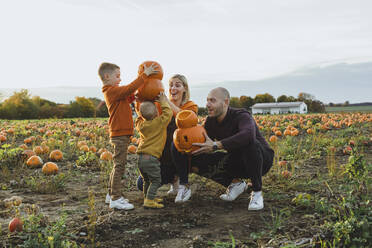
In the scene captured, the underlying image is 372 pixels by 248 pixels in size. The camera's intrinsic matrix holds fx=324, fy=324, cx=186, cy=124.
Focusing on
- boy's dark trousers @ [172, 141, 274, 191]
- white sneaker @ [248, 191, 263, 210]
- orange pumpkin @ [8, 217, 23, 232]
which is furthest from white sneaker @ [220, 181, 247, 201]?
orange pumpkin @ [8, 217, 23, 232]

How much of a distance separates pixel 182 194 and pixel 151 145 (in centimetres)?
73

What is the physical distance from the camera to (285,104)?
80.4 meters

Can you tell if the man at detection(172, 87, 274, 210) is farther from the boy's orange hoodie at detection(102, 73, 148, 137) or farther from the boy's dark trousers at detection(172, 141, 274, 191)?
the boy's orange hoodie at detection(102, 73, 148, 137)

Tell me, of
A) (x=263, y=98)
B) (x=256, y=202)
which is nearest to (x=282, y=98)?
(x=263, y=98)

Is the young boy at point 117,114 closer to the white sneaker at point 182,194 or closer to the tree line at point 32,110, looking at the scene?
the white sneaker at point 182,194

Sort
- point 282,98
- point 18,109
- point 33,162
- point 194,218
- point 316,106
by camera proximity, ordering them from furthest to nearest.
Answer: point 282,98 < point 316,106 < point 18,109 < point 33,162 < point 194,218

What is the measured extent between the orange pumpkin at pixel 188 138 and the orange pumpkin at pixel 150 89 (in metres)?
0.59

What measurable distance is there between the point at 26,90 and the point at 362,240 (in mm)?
55493

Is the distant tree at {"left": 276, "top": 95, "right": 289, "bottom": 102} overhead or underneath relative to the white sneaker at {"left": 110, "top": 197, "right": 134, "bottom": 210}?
overhead

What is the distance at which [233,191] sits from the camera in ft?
12.9

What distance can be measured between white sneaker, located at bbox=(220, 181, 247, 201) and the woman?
718mm

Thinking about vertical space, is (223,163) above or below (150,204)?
above

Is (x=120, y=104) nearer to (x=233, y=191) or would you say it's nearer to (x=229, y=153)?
(x=229, y=153)

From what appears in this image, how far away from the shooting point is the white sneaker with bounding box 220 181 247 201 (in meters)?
3.92
